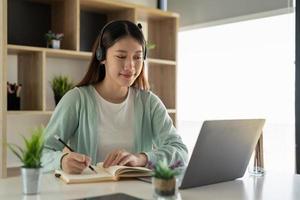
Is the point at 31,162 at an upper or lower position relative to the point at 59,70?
lower

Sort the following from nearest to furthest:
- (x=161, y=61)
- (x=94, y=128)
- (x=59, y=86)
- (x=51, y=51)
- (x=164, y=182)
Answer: (x=164, y=182) < (x=94, y=128) < (x=51, y=51) < (x=59, y=86) < (x=161, y=61)

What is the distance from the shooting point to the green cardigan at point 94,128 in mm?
1664

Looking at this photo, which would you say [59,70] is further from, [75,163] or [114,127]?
[75,163]

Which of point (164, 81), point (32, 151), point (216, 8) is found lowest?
point (32, 151)

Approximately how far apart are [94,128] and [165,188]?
0.85 meters

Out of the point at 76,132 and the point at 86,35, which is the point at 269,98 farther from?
the point at 76,132

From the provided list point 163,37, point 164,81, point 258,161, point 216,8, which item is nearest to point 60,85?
point 164,81

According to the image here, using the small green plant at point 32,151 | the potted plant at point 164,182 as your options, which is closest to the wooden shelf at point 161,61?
the small green plant at point 32,151

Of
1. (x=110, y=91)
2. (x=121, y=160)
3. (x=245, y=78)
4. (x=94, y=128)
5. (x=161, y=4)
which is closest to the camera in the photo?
(x=121, y=160)

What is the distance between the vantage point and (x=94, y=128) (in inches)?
68.5

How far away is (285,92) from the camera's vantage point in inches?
125

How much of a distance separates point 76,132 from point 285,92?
6.48 ft

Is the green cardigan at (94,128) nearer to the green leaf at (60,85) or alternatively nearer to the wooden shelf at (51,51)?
the wooden shelf at (51,51)

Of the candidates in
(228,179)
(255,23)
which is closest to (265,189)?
(228,179)
